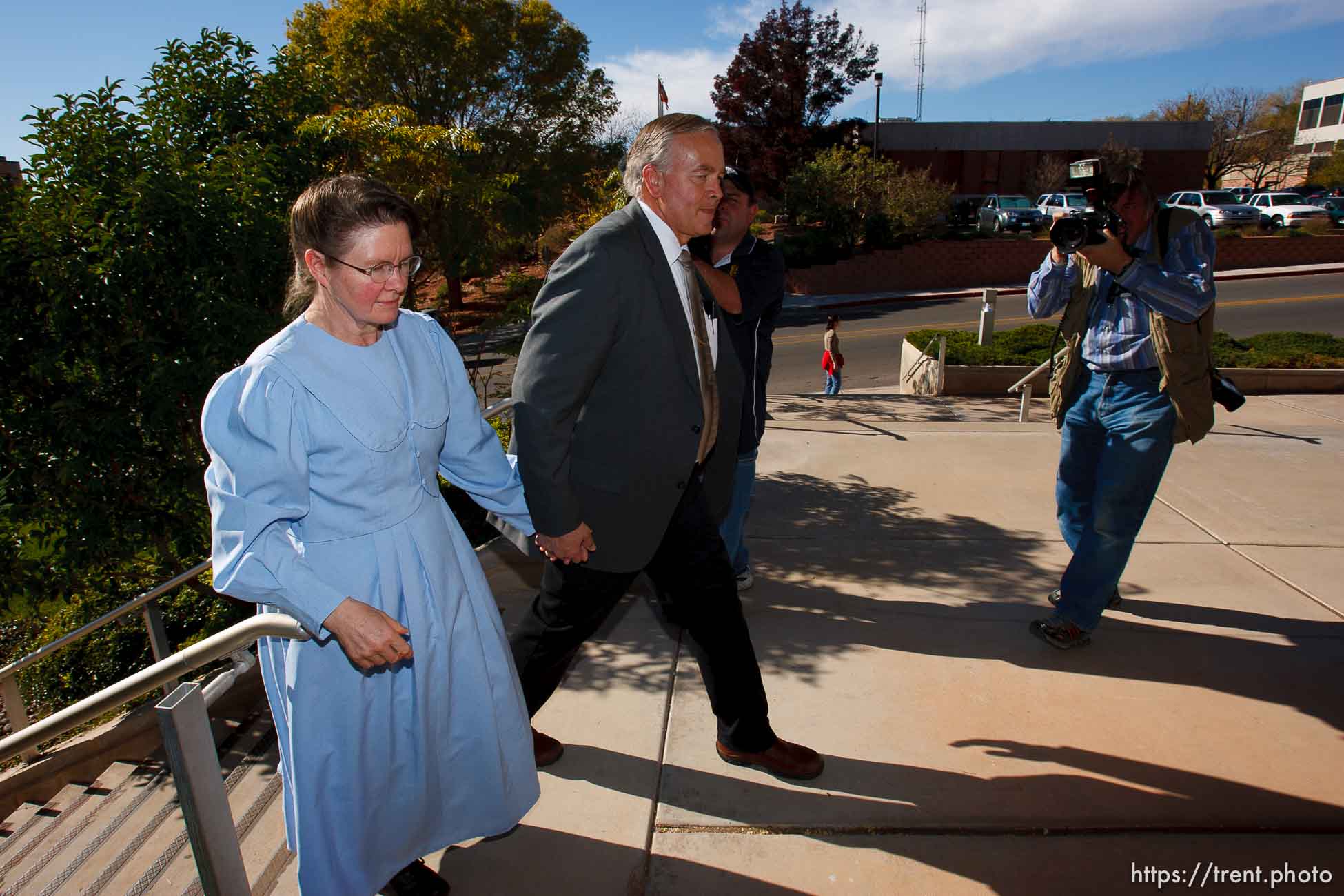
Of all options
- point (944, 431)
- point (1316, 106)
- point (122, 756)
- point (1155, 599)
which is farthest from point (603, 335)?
point (1316, 106)

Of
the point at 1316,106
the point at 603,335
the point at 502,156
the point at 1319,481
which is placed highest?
the point at 1316,106

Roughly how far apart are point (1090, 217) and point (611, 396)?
201 centimetres

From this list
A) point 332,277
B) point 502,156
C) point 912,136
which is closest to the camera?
point 332,277

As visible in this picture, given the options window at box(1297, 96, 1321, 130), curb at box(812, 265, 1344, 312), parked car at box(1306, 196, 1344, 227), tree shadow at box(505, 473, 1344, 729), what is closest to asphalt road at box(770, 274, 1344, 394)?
curb at box(812, 265, 1344, 312)

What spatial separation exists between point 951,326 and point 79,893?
18.8 m

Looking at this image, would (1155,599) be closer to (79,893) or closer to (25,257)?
(79,893)

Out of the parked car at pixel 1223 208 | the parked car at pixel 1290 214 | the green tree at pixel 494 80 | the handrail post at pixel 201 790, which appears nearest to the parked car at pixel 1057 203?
the parked car at pixel 1223 208

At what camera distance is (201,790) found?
1.75 metres

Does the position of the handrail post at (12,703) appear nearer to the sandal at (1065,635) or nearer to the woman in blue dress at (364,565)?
the woman in blue dress at (364,565)

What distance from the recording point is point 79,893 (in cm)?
289

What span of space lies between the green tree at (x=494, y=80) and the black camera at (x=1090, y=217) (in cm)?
1838

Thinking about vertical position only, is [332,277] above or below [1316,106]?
below

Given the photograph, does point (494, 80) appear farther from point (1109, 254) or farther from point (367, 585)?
point (367, 585)

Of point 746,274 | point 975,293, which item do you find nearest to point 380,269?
point 746,274
